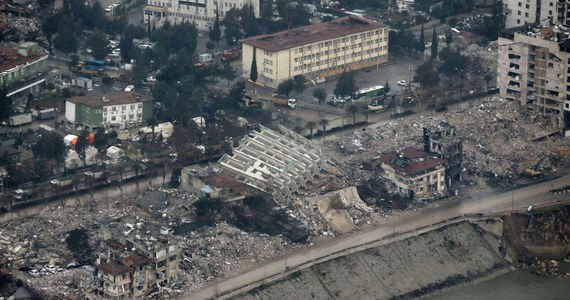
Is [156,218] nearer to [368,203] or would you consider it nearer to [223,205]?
[223,205]

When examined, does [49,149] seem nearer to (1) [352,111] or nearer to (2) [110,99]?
(2) [110,99]

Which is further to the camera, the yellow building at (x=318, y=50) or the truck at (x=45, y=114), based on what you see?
the yellow building at (x=318, y=50)

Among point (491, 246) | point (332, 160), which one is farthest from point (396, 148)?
point (491, 246)

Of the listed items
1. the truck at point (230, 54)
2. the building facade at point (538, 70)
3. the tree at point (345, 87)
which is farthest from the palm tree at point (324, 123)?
the truck at point (230, 54)

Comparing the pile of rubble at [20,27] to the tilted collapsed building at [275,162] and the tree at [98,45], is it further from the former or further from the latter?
the tilted collapsed building at [275,162]

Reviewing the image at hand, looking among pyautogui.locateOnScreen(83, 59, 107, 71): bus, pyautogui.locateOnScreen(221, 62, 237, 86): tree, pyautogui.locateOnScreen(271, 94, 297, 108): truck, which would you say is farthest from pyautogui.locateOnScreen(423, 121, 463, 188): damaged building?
pyautogui.locateOnScreen(83, 59, 107, 71): bus

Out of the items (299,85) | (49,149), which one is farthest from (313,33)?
(49,149)
